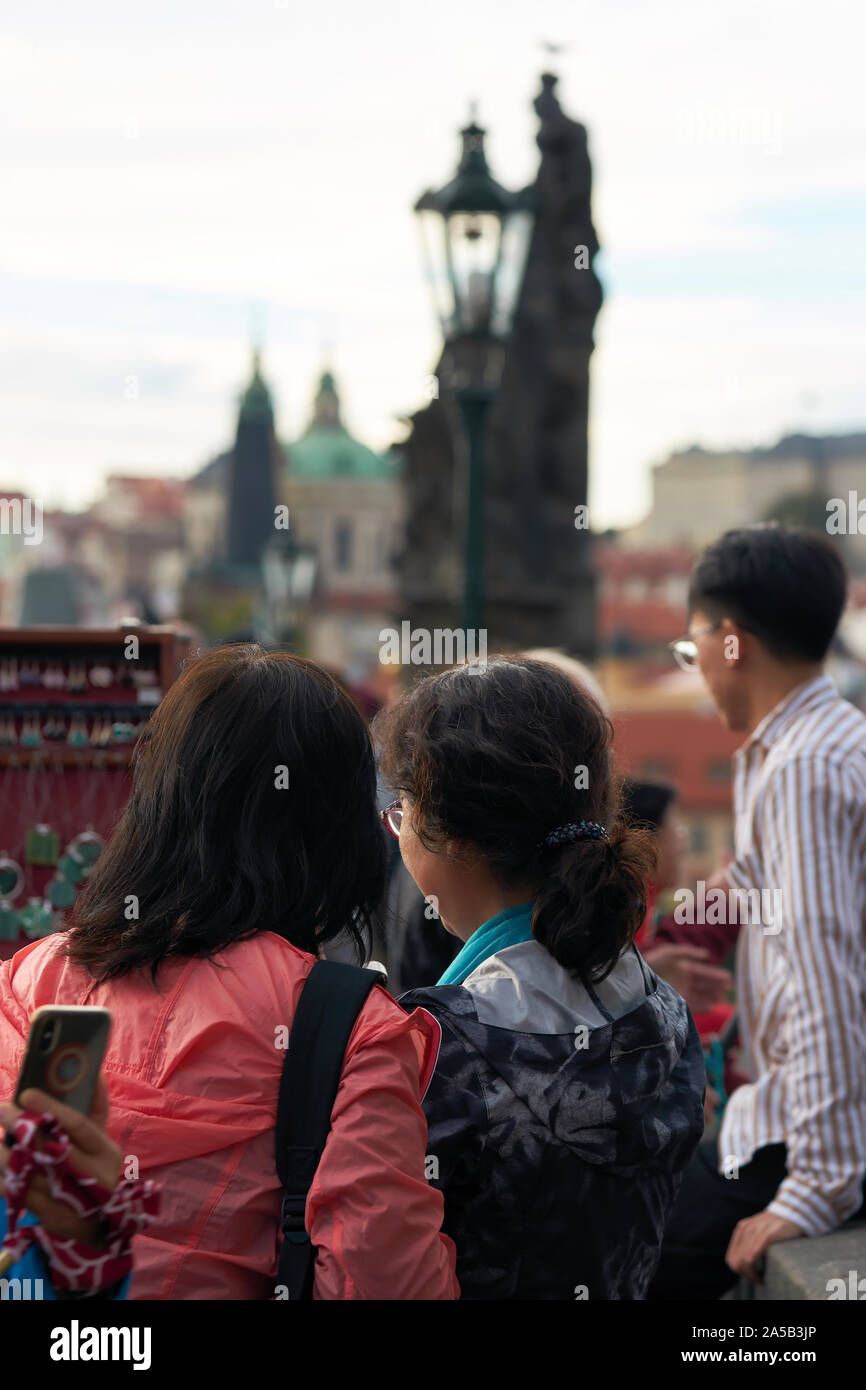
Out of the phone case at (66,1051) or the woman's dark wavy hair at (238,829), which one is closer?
the phone case at (66,1051)

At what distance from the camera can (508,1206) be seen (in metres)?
2.02

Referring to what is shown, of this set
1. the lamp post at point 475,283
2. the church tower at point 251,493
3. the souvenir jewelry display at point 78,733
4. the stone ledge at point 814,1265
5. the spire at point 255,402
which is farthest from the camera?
the church tower at point 251,493

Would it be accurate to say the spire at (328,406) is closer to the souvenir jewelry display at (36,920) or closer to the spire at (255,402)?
the spire at (255,402)

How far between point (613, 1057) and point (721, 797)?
63356 mm

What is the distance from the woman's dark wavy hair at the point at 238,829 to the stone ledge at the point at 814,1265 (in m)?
1.07

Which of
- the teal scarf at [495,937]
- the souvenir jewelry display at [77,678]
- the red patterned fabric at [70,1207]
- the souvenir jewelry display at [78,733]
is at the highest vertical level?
the souvenir jewelry display at [77,678]

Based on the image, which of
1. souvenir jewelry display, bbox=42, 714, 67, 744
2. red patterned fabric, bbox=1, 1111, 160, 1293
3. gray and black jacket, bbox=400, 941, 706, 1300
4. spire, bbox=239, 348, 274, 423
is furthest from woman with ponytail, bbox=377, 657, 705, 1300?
spire, bbox=239, 348, 274, 423

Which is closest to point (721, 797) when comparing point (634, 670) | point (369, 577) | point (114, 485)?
point (634, 670)

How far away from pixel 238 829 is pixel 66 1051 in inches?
20.2

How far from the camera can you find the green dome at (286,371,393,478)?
4459 inches

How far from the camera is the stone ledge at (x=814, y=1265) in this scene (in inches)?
103

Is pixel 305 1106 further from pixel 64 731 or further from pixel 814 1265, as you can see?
pixel 64 731

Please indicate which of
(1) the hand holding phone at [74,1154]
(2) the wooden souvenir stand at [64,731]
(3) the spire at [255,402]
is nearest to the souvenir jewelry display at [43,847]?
(2) the wooden souvenir stand at [64,731]
